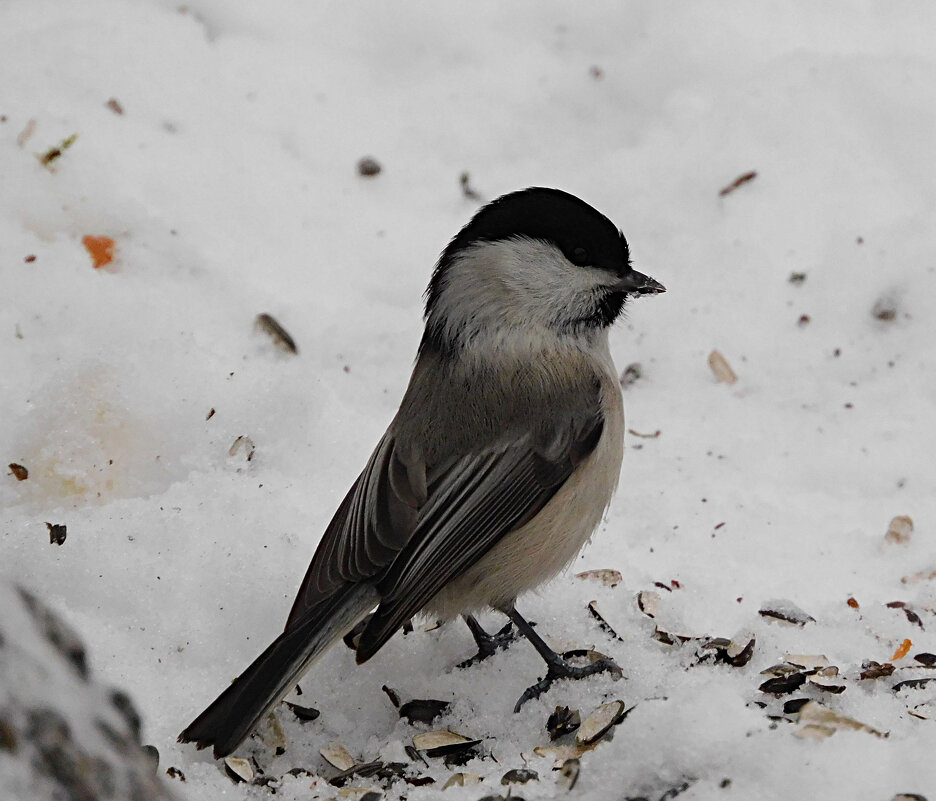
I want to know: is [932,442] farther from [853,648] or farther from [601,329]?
[601,329]

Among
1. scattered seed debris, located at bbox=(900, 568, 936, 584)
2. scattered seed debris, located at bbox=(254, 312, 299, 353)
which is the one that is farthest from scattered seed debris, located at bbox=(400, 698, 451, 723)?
scattered seed debris, located at bbox=(254, 312, 299, 353)

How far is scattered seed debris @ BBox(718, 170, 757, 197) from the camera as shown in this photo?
3.58m

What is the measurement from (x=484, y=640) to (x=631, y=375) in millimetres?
1173

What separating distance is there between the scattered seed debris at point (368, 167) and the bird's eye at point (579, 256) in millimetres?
1633

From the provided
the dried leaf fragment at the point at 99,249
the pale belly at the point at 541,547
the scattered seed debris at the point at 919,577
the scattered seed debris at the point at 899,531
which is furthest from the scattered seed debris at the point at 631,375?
the dried leaf fragment at the point at 99,249

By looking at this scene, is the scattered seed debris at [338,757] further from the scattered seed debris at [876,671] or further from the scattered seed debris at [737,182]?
the scattered seed debris at [737,182]

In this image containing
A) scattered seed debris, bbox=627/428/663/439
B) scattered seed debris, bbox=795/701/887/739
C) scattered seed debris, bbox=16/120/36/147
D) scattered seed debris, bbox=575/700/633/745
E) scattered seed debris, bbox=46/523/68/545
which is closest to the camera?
scattered seed debris, bbox=795/701/887/739

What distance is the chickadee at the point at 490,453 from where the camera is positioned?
6.35 ft

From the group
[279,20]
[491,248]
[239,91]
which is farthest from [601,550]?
[279,20]

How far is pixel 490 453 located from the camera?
81.4 inches

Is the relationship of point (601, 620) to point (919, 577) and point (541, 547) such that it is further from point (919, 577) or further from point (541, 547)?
point (919, 577)

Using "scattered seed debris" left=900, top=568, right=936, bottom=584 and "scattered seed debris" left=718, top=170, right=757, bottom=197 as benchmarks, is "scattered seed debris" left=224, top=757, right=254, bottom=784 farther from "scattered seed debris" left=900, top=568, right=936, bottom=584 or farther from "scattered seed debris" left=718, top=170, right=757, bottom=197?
"scattered seed debris" left=718, top=170, right=757, bottom=197

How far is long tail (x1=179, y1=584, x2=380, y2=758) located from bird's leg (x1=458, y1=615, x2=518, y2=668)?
34 centimetres

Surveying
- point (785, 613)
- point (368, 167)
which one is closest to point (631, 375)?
point (785, 613)
